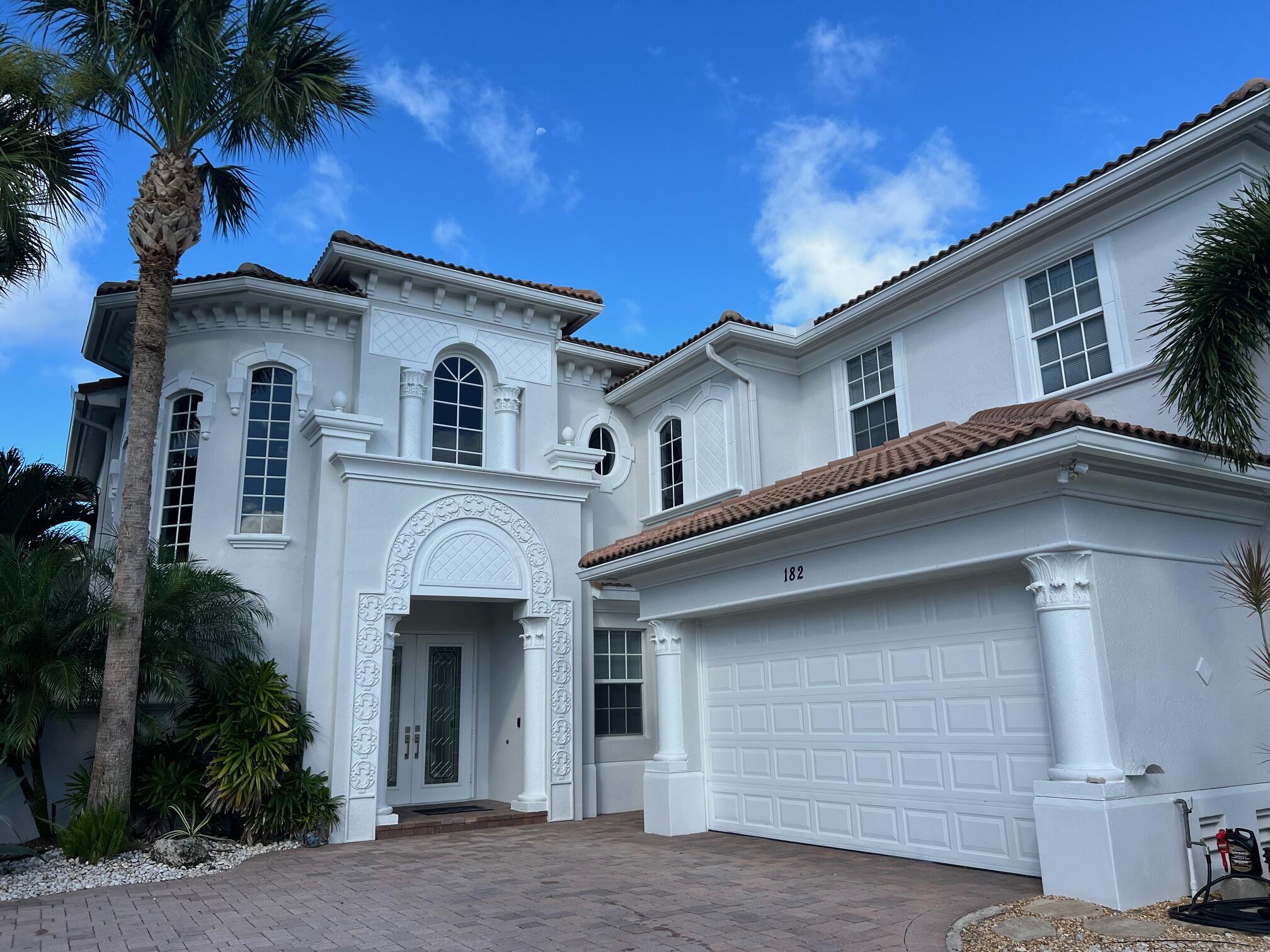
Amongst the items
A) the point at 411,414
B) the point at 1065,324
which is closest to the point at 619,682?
the point at 411,414

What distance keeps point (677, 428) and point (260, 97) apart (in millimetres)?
8195

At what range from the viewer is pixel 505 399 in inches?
589

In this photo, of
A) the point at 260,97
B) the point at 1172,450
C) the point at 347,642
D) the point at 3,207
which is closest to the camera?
the point at 1172,450

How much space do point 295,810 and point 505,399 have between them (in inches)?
272

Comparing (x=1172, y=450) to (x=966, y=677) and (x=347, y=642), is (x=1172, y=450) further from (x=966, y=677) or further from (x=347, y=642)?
(x=347, y=642)

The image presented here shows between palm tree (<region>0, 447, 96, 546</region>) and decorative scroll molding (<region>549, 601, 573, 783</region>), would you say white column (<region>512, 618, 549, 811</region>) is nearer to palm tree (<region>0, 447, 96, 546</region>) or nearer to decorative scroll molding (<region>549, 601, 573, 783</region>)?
decorative scroll molding (<region>549, 601, 573, 783</region>)

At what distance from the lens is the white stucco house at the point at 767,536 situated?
748 centimetres

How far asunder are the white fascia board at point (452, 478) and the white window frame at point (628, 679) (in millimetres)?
2352

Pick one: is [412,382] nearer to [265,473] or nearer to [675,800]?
[265,473]

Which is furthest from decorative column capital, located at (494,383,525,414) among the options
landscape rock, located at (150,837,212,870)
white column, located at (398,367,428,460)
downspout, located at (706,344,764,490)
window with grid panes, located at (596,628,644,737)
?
landscape rock, located at (150,837,212,870)

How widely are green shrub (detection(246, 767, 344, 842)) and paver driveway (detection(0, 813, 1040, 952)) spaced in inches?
29.1

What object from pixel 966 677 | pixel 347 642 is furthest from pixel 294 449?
pixel 966 677

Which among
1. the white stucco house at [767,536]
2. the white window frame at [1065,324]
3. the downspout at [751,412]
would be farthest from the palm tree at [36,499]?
the white window frame at [1065,324]

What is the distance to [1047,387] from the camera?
1104 cm
